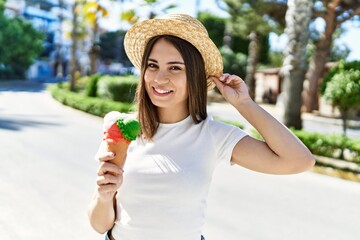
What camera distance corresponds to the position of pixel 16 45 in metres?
49.6

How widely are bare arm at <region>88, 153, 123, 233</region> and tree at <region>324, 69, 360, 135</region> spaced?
445 inches

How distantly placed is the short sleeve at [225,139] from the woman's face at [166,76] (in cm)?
22

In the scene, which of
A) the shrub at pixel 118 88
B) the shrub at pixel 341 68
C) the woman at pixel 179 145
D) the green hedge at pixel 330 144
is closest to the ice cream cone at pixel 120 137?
the woman at pixel 179 145

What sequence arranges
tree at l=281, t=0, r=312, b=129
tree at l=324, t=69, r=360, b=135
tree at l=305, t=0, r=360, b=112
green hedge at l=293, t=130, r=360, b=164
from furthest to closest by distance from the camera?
tree at l=305, t=0, r=360, b=112 → tree at l=324, t=69, r=360, b=135 → tree at l=281, t=0, r=312, b=129 → green hedge at l=293, t=130, r=360, b=164

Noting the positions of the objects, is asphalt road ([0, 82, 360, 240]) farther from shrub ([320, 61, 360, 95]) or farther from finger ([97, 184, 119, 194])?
shrub ([320, 61, 360, 95])

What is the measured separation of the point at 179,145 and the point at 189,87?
0.85 feet

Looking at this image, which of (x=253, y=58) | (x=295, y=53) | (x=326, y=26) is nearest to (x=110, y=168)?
(x=295, y=53)

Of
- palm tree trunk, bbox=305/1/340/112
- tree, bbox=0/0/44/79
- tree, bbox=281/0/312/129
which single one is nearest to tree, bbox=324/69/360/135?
tree, bbox=281/0/312/129

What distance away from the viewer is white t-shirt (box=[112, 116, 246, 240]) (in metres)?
1.75

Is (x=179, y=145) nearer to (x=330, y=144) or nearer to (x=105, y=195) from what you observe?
(x=105, y=195)

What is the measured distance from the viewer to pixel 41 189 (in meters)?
7.12

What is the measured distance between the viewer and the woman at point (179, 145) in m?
1.76

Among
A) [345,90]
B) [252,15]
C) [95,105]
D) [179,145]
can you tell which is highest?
[252,15]

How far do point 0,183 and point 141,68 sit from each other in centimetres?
620
